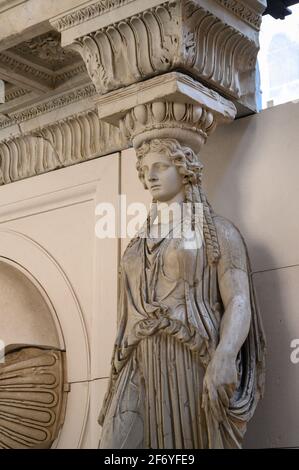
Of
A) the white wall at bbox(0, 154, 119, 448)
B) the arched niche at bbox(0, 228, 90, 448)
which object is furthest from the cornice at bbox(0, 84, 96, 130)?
the arched niche at bbox(0, 228, 90, 448)

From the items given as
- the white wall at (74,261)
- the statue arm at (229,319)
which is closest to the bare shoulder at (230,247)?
the statue arm at (229,319)

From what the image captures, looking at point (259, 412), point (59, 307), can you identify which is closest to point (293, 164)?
point (259, 412)

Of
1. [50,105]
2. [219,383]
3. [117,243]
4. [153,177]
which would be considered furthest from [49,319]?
[219,383]

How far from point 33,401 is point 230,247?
1.36 meters

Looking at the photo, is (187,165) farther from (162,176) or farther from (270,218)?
(270,218)

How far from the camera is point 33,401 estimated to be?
180 inches

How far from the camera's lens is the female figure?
3.55 m

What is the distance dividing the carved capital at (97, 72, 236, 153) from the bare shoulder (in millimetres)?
371

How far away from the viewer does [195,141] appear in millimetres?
Result: 3975

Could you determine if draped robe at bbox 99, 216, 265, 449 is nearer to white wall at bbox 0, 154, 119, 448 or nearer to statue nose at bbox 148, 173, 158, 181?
statue nose at bbox 148, 173, 158, 181

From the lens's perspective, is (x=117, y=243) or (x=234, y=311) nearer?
(x=234, y=311)

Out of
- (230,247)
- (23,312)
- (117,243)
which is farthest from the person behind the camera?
(23,312)
